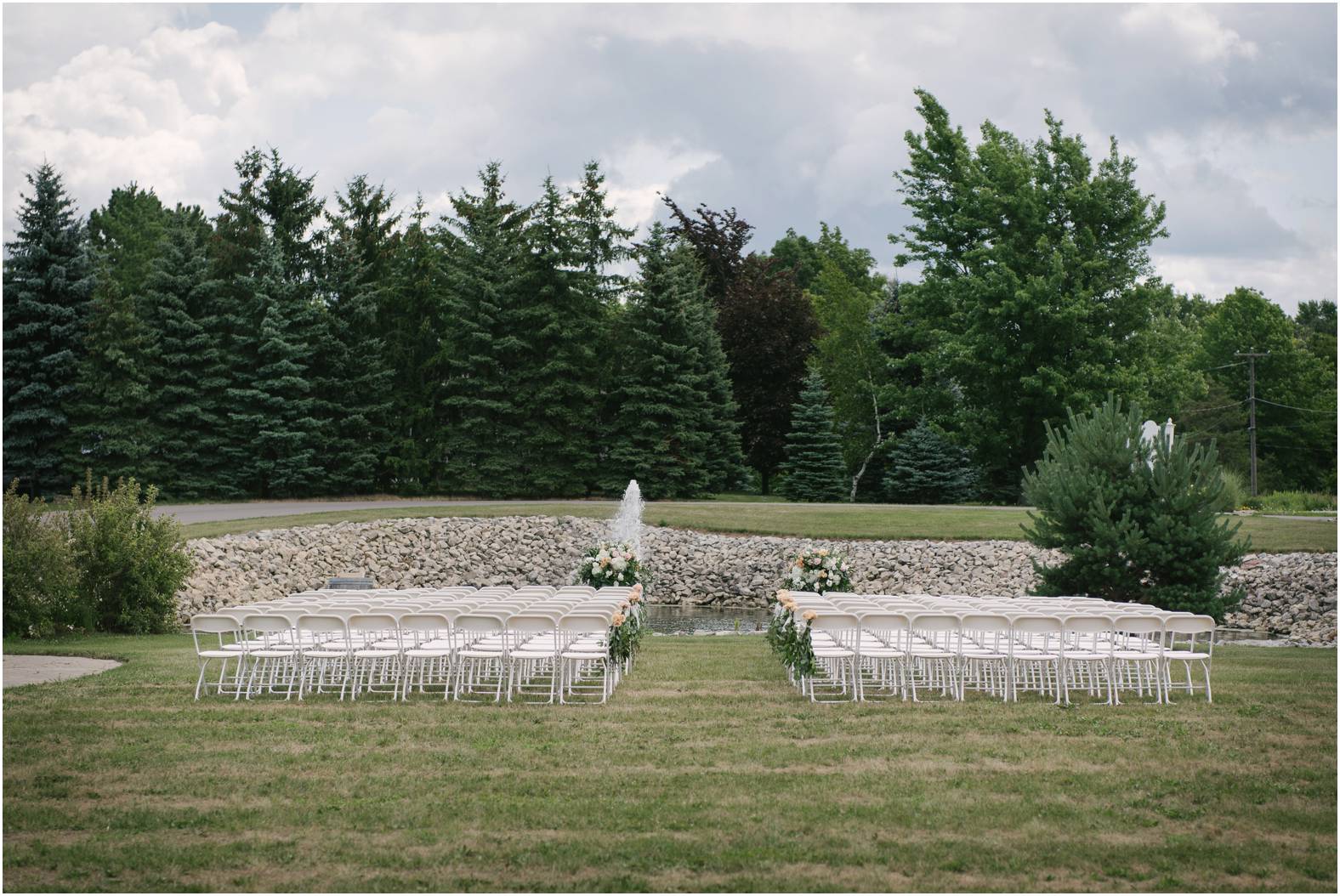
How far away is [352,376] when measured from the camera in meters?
39.6

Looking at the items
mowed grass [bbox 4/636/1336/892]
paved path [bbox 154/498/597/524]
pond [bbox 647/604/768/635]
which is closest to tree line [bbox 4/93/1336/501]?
paved path [bbox 154/498/597/524]

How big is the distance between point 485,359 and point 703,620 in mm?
19165

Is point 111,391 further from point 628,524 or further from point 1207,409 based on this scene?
point 1207,409

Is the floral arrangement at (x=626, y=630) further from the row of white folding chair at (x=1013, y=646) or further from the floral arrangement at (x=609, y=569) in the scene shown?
the floral arrangement at (x=609, y=569)

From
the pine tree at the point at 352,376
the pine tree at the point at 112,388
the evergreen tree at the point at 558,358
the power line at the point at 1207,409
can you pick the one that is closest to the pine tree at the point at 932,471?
the evergreen tree at the point at 558,358

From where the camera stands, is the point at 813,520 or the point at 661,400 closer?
the point at 813,520

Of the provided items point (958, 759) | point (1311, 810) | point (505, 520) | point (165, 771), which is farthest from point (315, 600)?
point (505, 520)

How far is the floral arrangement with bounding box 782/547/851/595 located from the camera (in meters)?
15.5

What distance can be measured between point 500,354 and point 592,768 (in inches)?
1372

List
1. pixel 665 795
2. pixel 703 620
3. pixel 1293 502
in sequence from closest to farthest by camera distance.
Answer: pixel 665 795 < pixel 703 620 < pixel 1293 502

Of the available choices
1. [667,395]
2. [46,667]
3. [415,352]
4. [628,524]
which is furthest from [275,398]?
[46,667]

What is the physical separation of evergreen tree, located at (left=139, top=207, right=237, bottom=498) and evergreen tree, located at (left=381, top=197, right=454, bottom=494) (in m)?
5.65

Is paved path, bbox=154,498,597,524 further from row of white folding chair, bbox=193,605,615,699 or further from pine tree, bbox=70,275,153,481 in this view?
row of white folding chair, bbox=193,605,615,699

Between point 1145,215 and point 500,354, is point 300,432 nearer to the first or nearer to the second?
point 500,354
